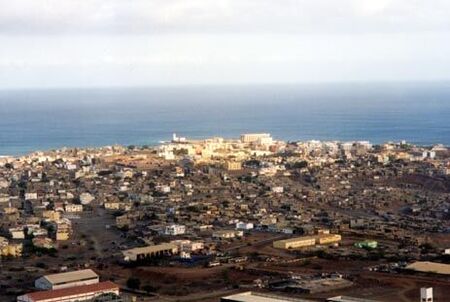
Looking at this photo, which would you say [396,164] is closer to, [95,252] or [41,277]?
[95,252]

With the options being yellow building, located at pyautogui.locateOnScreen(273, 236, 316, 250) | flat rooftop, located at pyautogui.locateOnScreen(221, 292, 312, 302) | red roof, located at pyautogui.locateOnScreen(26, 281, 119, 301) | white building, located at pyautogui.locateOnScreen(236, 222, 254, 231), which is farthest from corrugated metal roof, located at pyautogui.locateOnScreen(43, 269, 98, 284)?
white building, located at pyautogui.locateOnScreen(236, 222, 254, 231)

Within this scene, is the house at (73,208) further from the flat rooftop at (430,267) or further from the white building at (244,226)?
the flat rooftop at (430,267)

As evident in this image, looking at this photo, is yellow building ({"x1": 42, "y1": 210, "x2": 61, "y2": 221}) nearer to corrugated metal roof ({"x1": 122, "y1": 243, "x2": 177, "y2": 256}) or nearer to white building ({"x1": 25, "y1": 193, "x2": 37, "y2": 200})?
white building ({"x1": 25, "y1": 193, "x2": 37, "y2": 200})

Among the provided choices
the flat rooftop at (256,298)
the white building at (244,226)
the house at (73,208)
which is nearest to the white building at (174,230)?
the white building at (244,226)

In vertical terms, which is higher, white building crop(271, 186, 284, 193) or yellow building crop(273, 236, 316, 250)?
white building crop(271, 186, 284, 193)

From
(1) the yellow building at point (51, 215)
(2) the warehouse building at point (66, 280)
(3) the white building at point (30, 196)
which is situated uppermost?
(3) the white building at point (30, 196)

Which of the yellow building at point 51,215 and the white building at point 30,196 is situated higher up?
the white building at point 30,196
